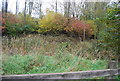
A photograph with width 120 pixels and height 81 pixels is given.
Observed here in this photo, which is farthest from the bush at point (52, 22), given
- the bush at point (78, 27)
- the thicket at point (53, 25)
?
the bush at point (78, 27)

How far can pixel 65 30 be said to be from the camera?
29.9ft

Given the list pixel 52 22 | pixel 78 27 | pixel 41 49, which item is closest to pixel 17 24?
pixel 52 22

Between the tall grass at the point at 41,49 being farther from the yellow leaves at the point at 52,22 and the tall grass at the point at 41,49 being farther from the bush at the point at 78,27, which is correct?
the yellow leaves at the point at 52,22

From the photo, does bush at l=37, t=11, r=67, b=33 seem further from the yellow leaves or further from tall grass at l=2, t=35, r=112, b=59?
tall grass at l=2, t=35, r=112, b=59

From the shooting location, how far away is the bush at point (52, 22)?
8.55m

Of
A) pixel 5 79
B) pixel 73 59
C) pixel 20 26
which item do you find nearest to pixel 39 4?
pixel 20 26

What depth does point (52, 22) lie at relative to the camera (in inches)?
335

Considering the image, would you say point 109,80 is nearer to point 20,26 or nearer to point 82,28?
point 82,28

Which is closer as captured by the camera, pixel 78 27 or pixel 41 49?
pixel 41 49

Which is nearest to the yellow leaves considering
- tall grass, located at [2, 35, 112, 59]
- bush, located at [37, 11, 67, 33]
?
bush, located at [37, 11, 67, 33]

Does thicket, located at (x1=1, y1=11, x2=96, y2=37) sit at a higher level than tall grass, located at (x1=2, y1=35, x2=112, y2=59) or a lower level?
higher

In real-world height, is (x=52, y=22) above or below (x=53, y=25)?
above

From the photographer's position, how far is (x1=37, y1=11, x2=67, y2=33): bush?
8.55 meters

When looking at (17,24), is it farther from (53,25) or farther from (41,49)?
(41,49)
